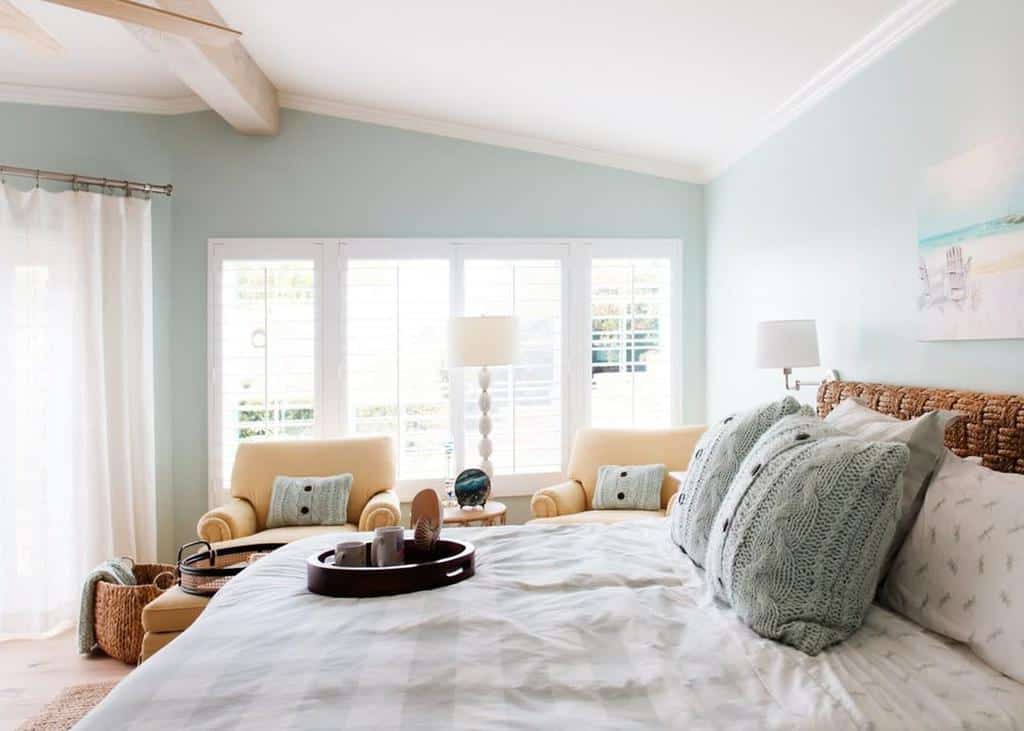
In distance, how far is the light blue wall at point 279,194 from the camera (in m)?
4.53

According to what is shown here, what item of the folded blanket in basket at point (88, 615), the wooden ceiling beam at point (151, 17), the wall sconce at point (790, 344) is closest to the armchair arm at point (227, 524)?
the folded blanket in basket at point (88, 615)

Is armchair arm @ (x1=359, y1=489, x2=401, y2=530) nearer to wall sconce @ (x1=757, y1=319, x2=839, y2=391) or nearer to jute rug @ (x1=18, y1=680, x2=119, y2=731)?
jute rug @ (x1=18, y1=680, x2=119, y2=731)

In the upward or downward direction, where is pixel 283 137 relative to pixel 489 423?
upward

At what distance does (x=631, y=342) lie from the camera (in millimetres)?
4871

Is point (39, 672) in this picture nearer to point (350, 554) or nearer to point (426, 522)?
point (350, 554)

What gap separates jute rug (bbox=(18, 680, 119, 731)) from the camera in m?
2.76

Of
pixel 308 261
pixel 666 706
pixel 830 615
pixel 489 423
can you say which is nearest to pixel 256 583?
pixel 666 706

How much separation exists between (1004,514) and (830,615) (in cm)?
40

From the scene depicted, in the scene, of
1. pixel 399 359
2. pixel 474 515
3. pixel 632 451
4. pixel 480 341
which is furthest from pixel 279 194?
pixel 632 451

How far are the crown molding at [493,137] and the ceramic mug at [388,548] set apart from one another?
3244 mm

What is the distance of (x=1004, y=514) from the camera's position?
1.51 m

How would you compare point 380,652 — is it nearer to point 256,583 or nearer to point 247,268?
point 256,583

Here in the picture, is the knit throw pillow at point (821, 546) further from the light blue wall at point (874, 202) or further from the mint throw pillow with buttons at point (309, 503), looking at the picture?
the mint throw pillow with buttons at point (309, 503)

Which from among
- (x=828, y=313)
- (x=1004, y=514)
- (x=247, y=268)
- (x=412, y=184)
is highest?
(x=412, y=184)
